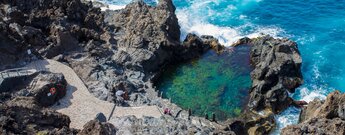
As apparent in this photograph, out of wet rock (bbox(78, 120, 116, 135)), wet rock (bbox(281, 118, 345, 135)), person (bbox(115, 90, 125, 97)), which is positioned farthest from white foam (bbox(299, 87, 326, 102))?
wet rock (bbox(78, 120, 116, 135))

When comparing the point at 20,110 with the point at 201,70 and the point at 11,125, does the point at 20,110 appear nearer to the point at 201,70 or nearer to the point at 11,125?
the point at 11,125

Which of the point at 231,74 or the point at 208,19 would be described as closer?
the point at 231,74

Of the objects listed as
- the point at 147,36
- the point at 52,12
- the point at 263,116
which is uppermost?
the point at 52,12

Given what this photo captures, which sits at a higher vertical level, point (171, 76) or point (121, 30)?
point (121, 30)

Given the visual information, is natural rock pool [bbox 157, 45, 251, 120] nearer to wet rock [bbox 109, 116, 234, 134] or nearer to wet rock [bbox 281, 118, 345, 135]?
wet rock [bbox 109, 116, 234, 134]

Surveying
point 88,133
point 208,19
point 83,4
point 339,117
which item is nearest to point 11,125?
point 88,133

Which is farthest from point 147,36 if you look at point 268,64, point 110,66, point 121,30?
point 268,64

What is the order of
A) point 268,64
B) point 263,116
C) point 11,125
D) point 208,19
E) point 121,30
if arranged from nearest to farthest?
point 11,125, point 263,116, point 268,64, point 121,30, point 208,19

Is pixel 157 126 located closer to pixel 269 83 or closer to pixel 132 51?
pixel 132 51

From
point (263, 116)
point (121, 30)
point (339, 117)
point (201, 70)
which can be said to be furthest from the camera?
point (121, 30)
